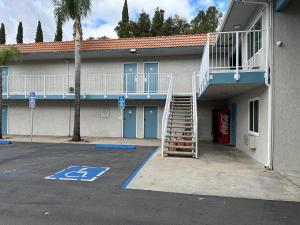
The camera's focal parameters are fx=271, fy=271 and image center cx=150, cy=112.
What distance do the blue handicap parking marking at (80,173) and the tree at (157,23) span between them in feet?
86.6

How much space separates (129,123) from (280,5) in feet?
34.7

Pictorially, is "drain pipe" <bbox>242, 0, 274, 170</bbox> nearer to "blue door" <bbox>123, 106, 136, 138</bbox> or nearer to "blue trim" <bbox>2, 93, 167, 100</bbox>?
"blue trim" <bbox>2, 93, 167, 100</bbox>

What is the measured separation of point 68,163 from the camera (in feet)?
27.9

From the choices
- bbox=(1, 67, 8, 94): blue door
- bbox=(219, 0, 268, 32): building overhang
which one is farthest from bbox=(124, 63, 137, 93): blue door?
bbox=(1, 67, 8, 94): blue door

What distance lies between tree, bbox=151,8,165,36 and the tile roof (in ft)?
58.8

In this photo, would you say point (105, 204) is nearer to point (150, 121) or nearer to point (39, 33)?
point (150, 121)

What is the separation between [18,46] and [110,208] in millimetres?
14612

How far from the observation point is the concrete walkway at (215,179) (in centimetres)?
568

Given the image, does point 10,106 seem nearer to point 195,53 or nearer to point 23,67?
point 23,67

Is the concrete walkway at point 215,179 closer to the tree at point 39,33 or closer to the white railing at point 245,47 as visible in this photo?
the white railing at point 245,47

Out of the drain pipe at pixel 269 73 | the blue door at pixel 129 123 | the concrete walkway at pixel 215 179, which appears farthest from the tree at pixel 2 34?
the drain pipe at pixel 269 73

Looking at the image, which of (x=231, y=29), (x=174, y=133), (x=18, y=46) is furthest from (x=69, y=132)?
(x=231, y=29)

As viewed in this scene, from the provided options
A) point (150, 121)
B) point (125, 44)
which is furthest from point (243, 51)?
point (150, 121)

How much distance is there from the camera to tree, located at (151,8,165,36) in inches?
1261
